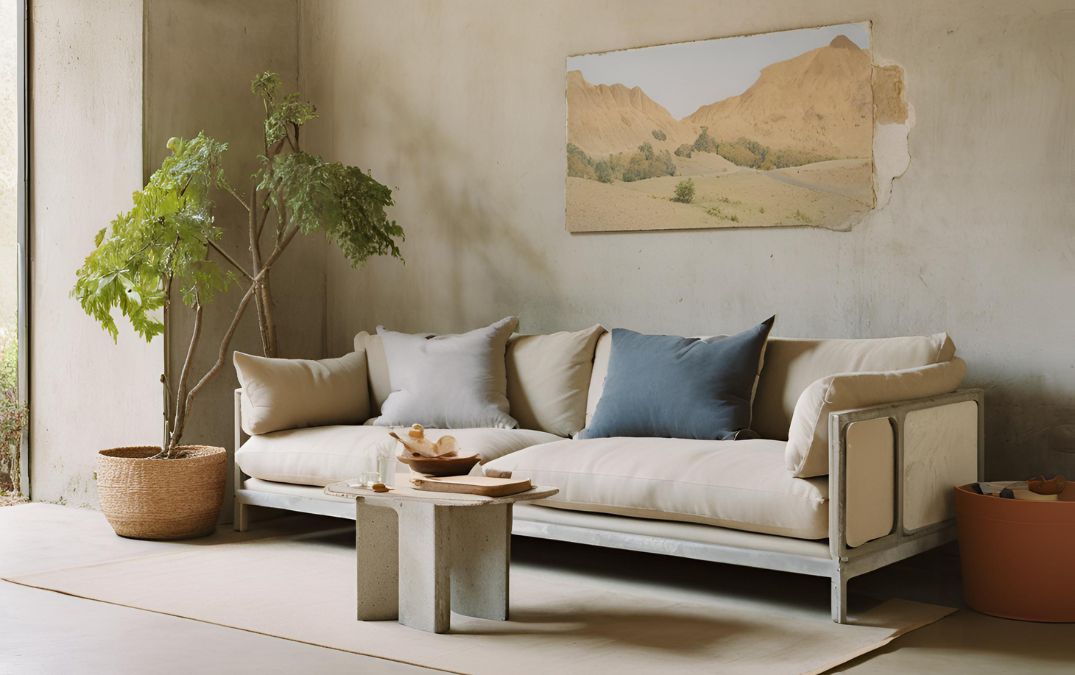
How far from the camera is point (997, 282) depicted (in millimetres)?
4383

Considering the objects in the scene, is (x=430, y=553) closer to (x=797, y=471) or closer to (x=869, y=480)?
(x=797, y=471)

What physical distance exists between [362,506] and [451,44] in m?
2.86

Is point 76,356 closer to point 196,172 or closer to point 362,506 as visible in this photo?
point 196,172

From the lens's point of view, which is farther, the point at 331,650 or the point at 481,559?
the point at 481,559

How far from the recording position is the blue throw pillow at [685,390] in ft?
14.3

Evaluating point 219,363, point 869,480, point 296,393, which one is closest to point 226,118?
point 219,363

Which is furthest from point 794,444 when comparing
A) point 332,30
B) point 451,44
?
point 332,30

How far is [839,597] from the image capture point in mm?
3582

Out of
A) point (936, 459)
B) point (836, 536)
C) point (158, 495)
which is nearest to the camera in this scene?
point (836, 536)

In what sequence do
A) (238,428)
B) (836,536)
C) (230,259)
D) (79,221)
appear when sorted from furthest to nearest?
(79,221)
(230,259)
(238,428)
(836,536)

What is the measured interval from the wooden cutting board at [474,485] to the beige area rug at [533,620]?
417 millimetres

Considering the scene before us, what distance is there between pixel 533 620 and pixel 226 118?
322cm

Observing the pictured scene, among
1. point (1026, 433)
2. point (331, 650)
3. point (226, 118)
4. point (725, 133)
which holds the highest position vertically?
point (226, 118)

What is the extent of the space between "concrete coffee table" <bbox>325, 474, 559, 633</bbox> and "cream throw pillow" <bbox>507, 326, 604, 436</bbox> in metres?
1.30
